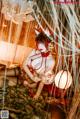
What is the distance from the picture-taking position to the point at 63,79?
75.1 inches

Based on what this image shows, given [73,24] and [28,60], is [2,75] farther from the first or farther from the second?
[73,24]

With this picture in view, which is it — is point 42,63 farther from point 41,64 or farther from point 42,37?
point 42,37

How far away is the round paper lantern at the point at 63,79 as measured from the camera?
192 cm

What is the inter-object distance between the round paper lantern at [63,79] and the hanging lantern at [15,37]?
0.77 feet

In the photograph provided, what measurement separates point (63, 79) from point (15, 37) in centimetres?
39

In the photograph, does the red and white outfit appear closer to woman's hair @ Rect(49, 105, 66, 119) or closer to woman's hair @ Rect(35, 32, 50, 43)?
woman's hair @ Rect(35, 32, 50, 43)

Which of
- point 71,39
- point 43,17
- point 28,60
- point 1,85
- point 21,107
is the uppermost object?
point 43,17

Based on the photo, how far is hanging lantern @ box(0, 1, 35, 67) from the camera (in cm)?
193

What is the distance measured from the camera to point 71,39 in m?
1.98

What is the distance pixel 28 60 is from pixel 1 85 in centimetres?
22

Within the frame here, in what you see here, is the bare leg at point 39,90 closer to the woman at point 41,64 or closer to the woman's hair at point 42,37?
the woman at point 41,64

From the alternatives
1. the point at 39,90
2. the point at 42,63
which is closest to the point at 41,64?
the point at 42,63

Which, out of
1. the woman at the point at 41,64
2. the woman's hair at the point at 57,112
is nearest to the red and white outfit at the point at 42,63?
the woman at the point at 41,64

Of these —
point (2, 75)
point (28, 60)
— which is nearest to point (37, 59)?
point (28, 60)
